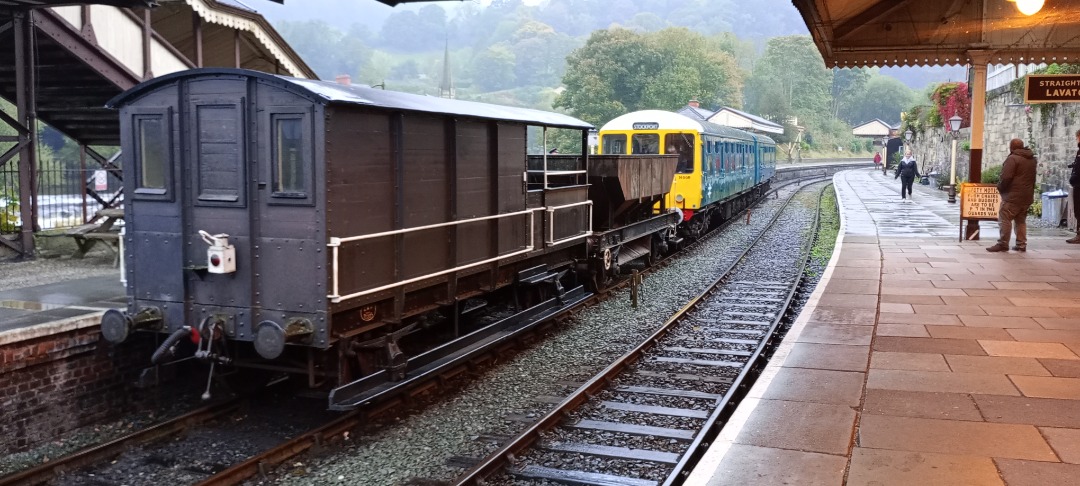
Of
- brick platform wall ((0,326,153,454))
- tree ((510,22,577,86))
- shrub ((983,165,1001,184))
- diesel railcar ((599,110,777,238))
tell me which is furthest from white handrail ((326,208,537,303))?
tree ((510,22,577,86))

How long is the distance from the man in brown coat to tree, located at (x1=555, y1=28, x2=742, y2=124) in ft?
110

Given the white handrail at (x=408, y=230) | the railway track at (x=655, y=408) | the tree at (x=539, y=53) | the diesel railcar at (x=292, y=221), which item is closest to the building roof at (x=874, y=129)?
the tree at (x=539, y=53)

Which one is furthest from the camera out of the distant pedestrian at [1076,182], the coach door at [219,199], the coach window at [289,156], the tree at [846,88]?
the tree at [846,88]

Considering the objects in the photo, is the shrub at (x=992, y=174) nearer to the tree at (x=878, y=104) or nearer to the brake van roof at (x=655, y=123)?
the brake van roof at (x=655, y=123)

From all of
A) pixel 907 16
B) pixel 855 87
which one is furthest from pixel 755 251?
pixel 855 87

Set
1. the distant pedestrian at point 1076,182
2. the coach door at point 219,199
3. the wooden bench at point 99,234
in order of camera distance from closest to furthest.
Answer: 1. the coach door at point 219,199
2. the wooden bench at point 99,234
3. the distant pedestrian at point 1076,182

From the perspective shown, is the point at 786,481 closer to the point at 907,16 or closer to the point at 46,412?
the point at 46,412

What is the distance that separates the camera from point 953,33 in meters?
14.2

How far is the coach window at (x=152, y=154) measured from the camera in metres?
7.08

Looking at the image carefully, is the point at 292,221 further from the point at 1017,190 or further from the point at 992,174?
the point at 992,174

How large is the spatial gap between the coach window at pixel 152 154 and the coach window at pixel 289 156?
1.10 metres

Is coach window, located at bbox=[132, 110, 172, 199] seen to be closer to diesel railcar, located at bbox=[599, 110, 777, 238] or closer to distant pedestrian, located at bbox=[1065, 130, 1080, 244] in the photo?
diesel railcar, located at bbox=[599, 110, 777, 238]

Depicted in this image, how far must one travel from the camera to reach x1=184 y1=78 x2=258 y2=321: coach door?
6.78 m

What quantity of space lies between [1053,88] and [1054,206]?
636 centimetres
